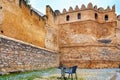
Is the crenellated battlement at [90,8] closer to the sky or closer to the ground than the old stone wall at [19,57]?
closer to the sky

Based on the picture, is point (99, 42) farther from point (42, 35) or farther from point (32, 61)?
point (32, 61)

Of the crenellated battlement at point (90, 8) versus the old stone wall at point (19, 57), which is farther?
the crenellated battlement at point (90, 8)

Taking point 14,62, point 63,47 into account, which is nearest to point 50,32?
point 63,47

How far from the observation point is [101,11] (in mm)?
24875

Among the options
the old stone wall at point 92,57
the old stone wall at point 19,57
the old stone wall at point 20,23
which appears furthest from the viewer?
the old stone wall at point 92,57

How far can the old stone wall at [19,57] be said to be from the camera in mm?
9782

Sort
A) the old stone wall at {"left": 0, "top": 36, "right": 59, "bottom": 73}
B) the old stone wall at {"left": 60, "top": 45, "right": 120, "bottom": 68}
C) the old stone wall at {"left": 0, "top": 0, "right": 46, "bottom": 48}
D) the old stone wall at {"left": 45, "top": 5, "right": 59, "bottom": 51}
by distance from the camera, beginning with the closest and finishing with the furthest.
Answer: the old stone wall at {"left": 0, "top": 36, "right": 59, "bottom": 73}, the old stone wall at {"left": 0, "top": 0, "right": 46, "bottom": 48}, the old stone wall at {"left": 45, "top": 5, "right": 59, "bottom": 51}, the old stone wall at {"left": 60, "top": 45, "right": 120, "bottom": 68}

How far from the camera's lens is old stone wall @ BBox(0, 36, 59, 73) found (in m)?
9.78

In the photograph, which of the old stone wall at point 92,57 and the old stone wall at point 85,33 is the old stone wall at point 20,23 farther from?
the old stone wall at point 85,33

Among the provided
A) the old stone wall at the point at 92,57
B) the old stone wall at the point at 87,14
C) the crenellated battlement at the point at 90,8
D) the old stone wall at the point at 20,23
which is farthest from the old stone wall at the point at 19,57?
the crenellated battlement at the point at 90,8

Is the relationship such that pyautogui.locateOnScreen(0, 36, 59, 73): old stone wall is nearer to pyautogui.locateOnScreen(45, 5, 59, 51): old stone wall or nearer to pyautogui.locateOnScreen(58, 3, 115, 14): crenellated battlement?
pyautogui.locateOnScreen(45, 5, 59, 51): old stone wall

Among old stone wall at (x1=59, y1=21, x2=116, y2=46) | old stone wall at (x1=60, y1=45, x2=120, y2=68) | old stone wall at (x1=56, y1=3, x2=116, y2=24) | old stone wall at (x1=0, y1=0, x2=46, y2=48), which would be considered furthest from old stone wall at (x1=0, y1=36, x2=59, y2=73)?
old stone wall at (x1=56, y1=3, x2=116, y2=24)

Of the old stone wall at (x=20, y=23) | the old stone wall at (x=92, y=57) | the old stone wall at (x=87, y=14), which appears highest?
the old stone wall at (x=87, y=14)

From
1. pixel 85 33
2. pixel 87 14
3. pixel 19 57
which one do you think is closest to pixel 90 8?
pixel 87 14
